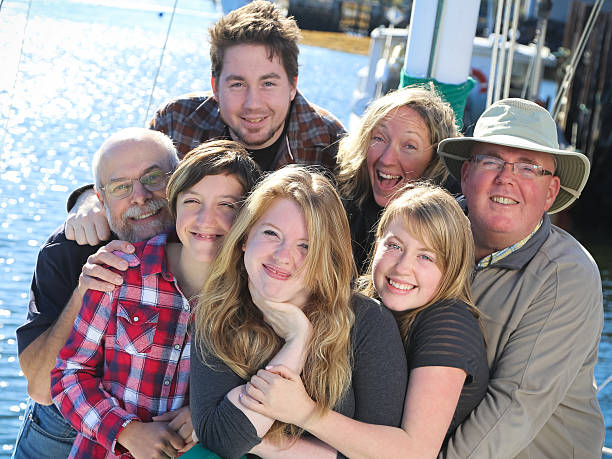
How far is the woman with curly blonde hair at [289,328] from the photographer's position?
7.54 ft

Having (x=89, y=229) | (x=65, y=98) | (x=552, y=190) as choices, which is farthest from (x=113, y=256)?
(x=65, y=98)

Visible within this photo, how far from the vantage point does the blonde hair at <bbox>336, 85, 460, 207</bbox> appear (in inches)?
131

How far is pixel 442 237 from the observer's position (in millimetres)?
2453

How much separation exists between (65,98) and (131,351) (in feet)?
59.3

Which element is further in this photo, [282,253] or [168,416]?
[168,416]

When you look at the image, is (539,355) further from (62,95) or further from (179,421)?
(62,95)

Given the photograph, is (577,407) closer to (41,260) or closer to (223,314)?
(223,314)

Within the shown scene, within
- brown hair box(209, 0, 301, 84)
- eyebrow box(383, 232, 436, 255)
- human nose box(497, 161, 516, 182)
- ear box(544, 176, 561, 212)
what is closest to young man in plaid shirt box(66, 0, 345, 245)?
brown hair box(209, 0, 301, 84)

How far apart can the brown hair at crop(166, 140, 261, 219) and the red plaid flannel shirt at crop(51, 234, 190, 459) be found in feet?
0.86

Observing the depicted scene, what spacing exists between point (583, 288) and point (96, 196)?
1.93 meters

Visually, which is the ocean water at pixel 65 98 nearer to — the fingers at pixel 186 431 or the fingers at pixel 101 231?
the fingers at pixel 101 231

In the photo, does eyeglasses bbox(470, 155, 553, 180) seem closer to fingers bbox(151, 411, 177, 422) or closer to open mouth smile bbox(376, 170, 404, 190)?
open mouth smile bbox(376, 170, 404, 190)

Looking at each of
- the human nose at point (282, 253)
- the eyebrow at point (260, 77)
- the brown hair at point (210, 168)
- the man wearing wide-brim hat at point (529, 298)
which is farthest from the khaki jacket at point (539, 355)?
the eyebrow at point (260, 77)

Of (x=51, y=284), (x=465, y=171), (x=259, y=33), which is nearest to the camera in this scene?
(x=51, y=284)
